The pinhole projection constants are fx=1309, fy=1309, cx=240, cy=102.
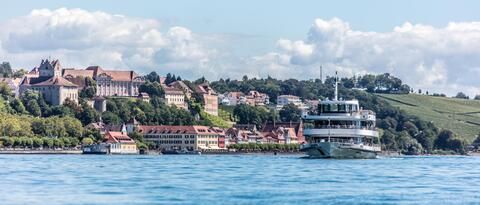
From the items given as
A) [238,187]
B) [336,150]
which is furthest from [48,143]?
[238,187]

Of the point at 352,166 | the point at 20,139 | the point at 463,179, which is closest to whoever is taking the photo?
the point at 463,179

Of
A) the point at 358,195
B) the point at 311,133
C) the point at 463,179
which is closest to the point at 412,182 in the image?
the point at 463,179

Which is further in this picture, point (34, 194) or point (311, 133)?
point (311, 133)

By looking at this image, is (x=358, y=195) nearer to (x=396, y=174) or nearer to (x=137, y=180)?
(x=137, y=180)

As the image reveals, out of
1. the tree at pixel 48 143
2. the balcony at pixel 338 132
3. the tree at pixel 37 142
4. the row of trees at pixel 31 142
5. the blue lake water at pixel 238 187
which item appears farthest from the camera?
the tree at pixel 48 143

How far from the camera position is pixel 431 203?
58750 millimetres

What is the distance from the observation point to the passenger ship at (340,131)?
116m

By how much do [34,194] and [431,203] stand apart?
18.4 m

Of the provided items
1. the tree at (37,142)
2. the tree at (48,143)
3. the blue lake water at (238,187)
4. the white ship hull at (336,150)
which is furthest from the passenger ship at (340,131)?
the tree at (37,142)

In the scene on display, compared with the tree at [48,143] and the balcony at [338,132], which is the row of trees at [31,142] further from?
the balcony at [338,132]

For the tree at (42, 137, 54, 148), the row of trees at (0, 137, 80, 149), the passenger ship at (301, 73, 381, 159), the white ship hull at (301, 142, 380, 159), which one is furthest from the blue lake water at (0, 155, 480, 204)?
the tree at (42, 137, 54, 148)

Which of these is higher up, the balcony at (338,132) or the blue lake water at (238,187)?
the balcony at (338,132)

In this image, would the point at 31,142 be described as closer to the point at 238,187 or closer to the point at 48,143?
the point at 48,143

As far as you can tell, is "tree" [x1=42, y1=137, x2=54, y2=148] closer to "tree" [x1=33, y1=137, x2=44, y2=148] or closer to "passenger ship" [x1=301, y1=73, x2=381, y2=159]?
"tree" [x1=33, y1=137, x2=44, y2=148]
